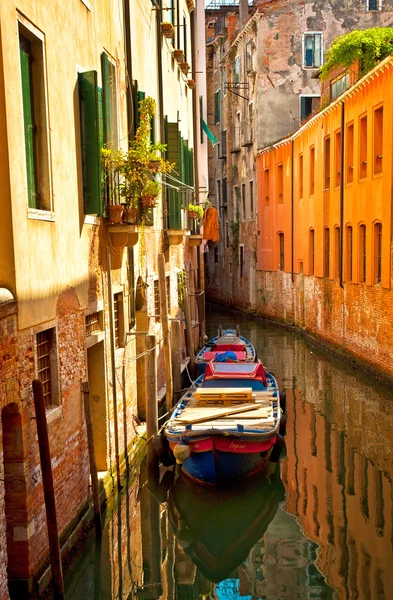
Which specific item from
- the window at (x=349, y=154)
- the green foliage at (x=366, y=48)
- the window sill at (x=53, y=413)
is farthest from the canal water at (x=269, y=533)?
the green foliage at (x=366, y=48)

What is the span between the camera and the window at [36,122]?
Result: 7480mm

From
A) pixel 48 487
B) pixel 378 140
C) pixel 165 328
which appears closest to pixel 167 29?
pixel 378 140

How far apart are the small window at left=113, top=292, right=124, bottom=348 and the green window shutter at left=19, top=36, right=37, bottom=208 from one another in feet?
12.6

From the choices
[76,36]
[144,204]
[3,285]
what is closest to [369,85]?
[144,204]

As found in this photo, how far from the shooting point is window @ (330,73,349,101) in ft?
76.5

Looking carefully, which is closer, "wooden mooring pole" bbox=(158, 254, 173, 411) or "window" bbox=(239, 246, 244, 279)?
"wooden mooring pole" bbox=(158, 254, 173, 411)

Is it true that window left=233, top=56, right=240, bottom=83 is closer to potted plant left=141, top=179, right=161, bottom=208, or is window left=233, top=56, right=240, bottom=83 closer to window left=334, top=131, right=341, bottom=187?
window left=334, top=131, right=341, bottom=187

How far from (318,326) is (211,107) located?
2262 centimetres

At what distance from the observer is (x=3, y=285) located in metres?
6.64

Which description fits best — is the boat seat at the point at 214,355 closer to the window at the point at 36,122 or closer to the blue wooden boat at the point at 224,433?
the blue wooden boat at the point at 224,433

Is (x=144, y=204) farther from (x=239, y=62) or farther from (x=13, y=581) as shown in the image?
(x=239, y=62)

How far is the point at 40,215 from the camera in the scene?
750cm

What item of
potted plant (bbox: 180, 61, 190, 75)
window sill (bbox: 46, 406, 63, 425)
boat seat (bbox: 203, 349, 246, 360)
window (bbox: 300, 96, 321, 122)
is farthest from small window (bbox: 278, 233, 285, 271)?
window sill (bbox: 46, 406, 63, 425)

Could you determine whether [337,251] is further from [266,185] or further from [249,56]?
[249,56]
